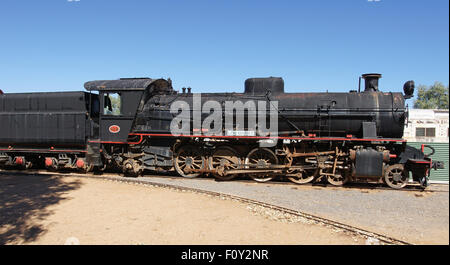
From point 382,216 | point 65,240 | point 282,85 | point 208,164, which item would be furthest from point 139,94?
point 382,216

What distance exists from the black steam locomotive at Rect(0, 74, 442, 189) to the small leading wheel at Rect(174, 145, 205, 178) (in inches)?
1.6

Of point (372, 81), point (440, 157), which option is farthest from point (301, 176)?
point (440, 157)

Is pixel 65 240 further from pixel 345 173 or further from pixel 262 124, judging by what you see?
pixel 345 173

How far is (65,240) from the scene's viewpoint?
218 inches

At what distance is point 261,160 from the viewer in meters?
10.6

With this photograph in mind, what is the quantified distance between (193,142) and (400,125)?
7536mm

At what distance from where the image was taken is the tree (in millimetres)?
71875

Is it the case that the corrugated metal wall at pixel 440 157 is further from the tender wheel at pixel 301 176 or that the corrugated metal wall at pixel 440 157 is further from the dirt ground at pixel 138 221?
the dirt ground at pixel 138 221

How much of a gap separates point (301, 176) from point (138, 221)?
622 cm

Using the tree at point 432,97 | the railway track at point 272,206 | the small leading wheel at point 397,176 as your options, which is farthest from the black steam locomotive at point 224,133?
the tree at point 432,97

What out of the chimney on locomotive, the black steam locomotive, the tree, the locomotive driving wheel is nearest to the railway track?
the black steam locomotive

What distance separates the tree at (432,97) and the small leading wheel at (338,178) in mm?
77208

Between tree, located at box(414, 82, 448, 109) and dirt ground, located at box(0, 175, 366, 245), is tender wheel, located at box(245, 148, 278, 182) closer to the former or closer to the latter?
dirt ground, located at box(0, 175, 366, 245)

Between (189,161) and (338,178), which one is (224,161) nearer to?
(189,161)
